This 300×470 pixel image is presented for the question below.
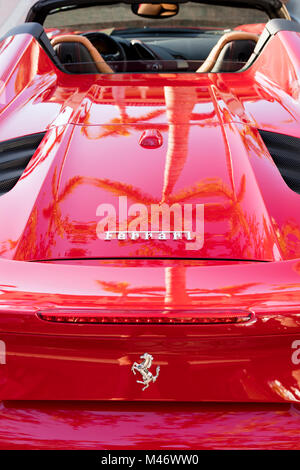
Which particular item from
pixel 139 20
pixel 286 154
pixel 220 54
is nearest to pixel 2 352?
pixel 286 154

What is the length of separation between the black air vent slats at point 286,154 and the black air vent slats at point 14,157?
2.31ft

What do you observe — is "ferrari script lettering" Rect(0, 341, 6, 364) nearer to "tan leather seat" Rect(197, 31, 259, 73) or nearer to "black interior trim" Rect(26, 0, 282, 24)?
"tan leather seat" Rect(197, 31, 259, 73)

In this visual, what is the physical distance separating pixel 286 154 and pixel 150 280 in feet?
2.57

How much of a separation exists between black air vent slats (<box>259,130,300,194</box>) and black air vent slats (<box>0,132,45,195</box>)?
0.70 meters

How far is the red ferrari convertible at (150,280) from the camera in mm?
1271

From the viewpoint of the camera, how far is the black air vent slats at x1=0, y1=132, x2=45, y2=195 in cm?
181

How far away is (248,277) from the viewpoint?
1.33 m

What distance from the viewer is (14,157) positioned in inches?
75.5

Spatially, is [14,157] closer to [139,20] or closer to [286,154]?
[286,154]

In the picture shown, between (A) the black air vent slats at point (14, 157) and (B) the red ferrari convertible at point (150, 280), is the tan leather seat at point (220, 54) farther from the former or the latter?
(A) the black air vent slats at point (14, 157)

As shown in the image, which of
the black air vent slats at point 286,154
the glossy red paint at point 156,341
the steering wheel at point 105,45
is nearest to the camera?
the glossy red paint at point 156,341

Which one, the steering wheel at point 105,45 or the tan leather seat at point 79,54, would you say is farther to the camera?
the steering wheel at point 105,45

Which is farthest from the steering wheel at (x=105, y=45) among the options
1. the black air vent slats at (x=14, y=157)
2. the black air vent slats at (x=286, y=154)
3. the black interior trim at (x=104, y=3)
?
the black air vent slats at (x=286, y=154)

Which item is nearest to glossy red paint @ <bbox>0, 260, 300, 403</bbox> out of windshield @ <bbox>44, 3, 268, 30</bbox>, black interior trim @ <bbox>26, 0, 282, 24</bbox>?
black interior trim @ <bbox>26, 0, 282, 24</bbox>
